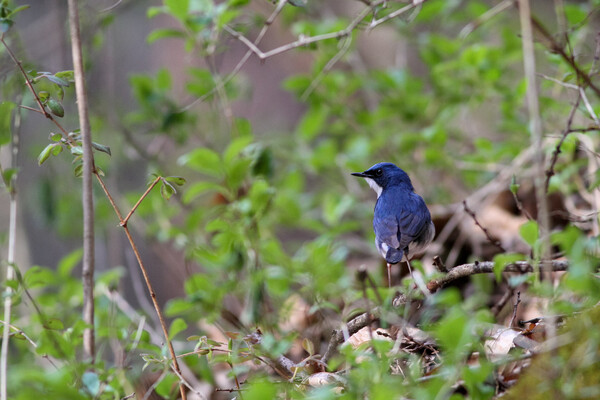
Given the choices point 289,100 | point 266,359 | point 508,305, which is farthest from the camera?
point 289,100

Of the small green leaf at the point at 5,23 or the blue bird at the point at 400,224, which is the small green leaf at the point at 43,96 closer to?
the small green leaf at the point at 5,23

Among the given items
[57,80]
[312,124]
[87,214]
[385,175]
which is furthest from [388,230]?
[57,80]

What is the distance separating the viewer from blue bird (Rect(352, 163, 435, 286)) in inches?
150

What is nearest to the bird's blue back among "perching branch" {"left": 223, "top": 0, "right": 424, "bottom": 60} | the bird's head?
the bird's head

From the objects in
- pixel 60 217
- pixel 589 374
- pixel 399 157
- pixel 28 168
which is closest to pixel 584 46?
pixel 399 157

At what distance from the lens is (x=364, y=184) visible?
6270 millimetres

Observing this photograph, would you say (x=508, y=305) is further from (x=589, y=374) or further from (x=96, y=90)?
(x=96, y=90)

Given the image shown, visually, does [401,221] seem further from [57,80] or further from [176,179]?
[57,80]

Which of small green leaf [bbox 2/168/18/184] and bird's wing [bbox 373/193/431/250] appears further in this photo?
bird's wing [bbox 373/193/431/250]

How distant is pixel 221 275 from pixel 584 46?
3.54m

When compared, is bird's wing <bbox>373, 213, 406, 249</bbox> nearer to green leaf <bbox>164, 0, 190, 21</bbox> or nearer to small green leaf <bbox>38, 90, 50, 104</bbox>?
green leaf <bbox>164, 0, 190, 21</bbox>

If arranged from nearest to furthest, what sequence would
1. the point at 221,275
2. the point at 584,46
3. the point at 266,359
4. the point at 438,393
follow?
the point at 438,393 < the point at 266,359 < the point at 221,275 < the point at 584,46

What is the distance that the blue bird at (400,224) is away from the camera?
3.80 metres

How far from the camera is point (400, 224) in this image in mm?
3916
